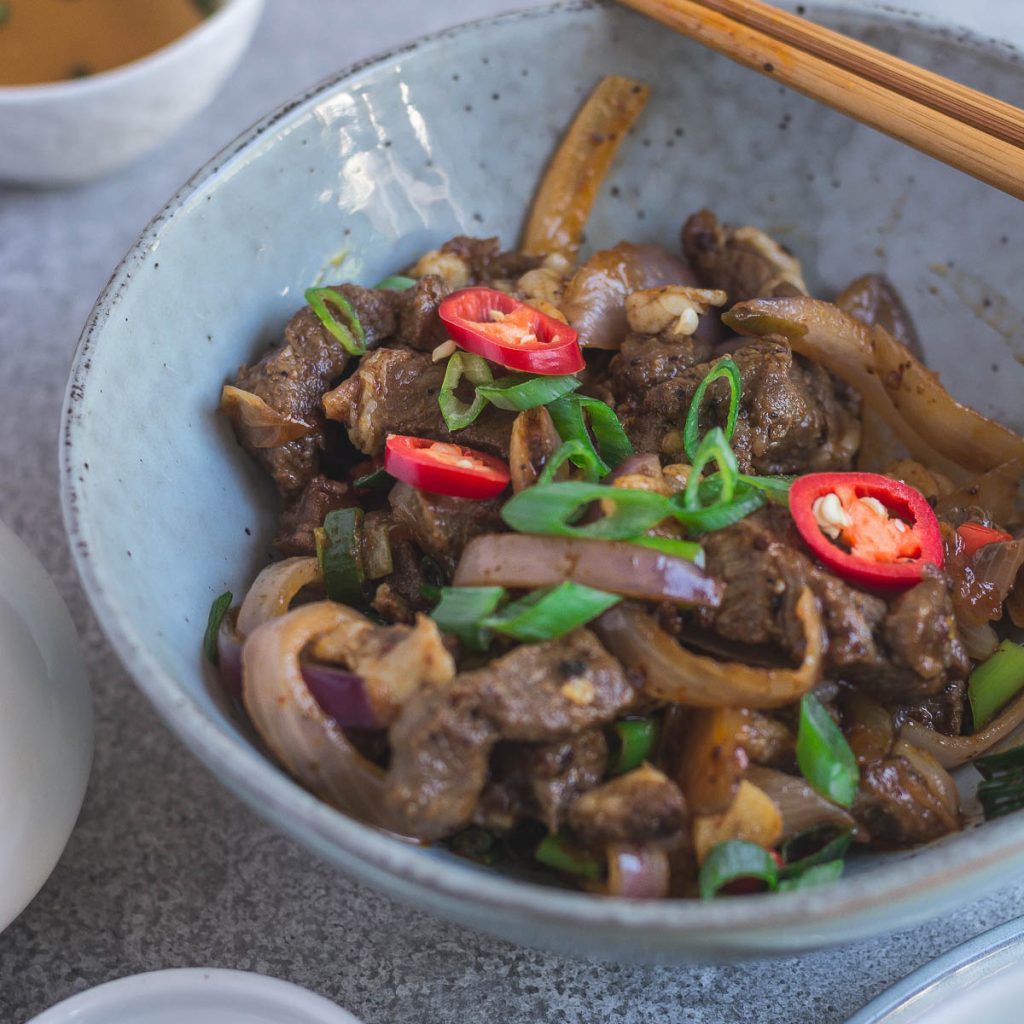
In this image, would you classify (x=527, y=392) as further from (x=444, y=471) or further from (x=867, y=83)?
(x=867, y=83)

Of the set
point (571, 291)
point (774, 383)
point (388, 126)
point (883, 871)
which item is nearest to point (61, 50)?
point (388, 126)

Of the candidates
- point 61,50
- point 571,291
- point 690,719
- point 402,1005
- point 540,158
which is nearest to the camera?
point 690,719

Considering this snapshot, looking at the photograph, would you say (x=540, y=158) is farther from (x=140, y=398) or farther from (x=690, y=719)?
(x=690, y=719)

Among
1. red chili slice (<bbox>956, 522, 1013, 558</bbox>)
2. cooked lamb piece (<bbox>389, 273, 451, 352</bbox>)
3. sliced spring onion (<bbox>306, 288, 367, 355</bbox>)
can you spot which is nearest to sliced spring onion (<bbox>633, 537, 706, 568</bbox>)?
red chili slice (<bbox>956, 522, 1013, 558</bbox>)

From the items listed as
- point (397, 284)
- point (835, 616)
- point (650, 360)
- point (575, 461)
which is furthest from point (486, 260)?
point (835, 616)

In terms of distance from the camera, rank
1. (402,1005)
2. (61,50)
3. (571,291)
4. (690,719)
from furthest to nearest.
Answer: (61,50) < (571,291) < (402,1005) < (690,719)

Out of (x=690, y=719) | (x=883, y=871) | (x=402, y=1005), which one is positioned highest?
(x=883, y=871)

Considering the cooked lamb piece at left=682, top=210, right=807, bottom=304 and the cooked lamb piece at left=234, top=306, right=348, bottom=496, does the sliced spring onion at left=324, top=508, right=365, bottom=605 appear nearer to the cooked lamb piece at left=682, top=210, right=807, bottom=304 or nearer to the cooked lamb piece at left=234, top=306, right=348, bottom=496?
the cooked lamb piece at left=234, top=306, right=348, bottom=496
